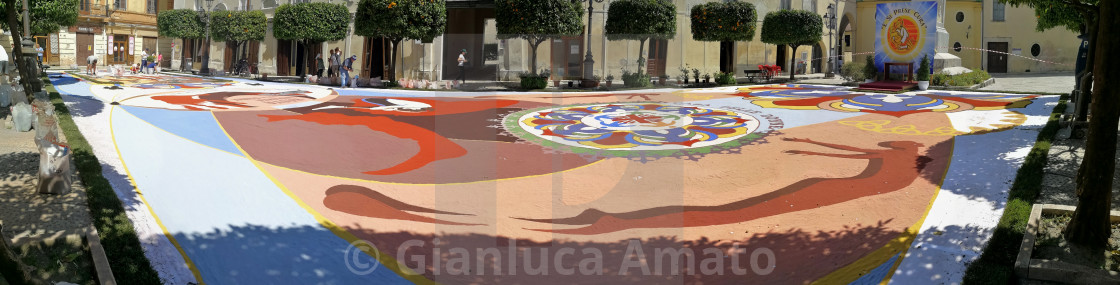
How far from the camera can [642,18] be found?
103ft

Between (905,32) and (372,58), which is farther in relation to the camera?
(372,58)

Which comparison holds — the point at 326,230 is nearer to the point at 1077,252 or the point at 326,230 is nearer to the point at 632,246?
the point at 632,246

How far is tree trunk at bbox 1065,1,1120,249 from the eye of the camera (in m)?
7.07

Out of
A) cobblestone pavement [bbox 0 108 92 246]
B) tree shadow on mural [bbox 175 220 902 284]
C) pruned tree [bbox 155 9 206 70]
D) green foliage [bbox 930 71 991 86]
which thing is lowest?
tree shadow on mural [bbox 175 220 902 284]

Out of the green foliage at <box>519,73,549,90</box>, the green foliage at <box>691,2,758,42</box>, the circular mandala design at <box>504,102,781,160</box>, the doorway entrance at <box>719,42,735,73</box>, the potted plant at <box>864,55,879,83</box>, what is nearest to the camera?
the circular mandala design at <box>504,102,781,160</box>

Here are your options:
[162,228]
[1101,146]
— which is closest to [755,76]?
[1101,146]

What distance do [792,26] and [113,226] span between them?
99.9 ft

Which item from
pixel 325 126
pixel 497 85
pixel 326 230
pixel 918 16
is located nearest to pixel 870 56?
pixel 918 16

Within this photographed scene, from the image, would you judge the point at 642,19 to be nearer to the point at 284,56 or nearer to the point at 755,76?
the point at 755,76

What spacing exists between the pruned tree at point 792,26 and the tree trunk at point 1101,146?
1088 inches

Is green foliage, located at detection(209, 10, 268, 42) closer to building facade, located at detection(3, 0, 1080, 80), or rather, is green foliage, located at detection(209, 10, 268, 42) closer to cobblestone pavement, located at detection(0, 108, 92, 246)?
building facade, located at detection(3, 0, 1080, 80)

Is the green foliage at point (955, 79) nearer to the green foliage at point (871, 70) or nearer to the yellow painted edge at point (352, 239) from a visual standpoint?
the green foliage at point (871, 70)

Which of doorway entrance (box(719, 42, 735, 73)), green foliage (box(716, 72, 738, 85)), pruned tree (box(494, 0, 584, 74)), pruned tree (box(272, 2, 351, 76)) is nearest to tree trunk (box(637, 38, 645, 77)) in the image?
pruned tree (box(494, 0, 584, 74))

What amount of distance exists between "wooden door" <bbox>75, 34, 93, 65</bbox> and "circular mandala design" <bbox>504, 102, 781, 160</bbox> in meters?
45.2
